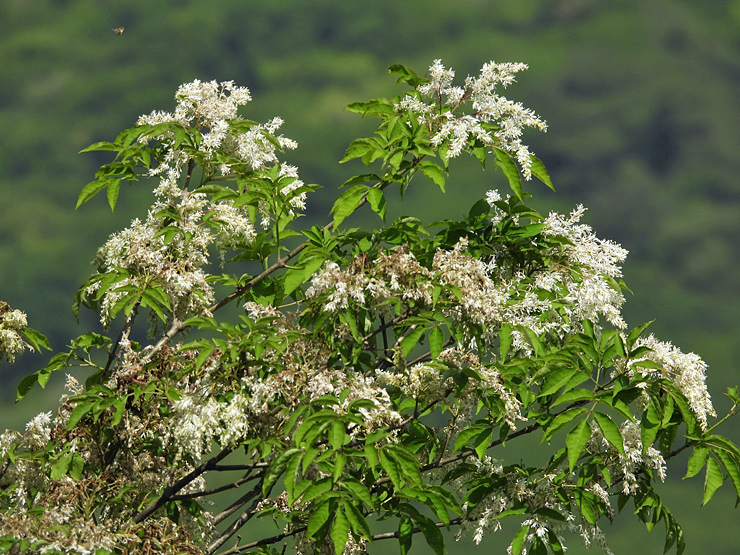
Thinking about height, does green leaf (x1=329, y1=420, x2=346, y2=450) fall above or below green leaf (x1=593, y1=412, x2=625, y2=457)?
above

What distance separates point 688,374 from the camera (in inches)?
149

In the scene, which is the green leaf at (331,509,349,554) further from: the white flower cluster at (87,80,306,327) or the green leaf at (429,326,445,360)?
the white flower cluster at (87,80,306,327)

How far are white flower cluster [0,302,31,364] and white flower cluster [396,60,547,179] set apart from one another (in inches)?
89.4

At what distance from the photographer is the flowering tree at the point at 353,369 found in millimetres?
3373

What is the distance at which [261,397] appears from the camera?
3.46 m

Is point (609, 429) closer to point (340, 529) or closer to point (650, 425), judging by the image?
point (650, 425)

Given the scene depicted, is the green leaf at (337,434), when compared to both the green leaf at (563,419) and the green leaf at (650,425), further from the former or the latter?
the green leaf at (650,425)

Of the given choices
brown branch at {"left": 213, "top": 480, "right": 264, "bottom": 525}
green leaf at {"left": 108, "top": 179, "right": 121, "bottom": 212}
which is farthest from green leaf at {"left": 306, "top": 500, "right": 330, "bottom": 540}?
green leaf at {"left": 108, "top": 179, "right": 121, "bottom": 212}

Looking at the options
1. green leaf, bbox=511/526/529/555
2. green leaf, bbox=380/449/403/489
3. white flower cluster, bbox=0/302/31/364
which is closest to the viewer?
green leaf, bbox=380/449/403/489

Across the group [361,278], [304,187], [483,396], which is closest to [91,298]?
[304,187]

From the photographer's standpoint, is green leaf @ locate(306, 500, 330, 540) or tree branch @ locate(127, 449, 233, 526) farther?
tree branch @ locate(127, 449, 233, 526)

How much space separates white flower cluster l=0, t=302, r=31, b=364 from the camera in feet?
14.7

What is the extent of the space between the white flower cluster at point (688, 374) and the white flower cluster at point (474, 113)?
97 cm

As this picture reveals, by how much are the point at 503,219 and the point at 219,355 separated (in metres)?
1.49
